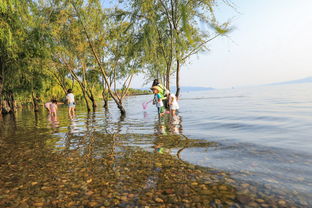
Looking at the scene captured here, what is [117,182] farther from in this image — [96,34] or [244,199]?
[96,34]

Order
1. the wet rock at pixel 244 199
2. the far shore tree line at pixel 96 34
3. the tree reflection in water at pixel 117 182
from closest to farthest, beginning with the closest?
the wet rock at pixel 244 199
the tree reflection in water at pixel 117 182
the far shore tree line at pixel 96 34

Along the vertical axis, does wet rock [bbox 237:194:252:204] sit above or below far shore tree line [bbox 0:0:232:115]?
below

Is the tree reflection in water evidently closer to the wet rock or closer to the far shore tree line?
the wet rock

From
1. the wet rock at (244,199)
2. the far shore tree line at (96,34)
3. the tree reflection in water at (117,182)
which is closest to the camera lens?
the wet rock at (244,199)

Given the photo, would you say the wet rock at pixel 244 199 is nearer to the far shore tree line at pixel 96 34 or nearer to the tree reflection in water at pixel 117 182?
the tree reflection in water at pixel 117 182

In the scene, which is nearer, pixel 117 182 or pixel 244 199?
pixel 244 199

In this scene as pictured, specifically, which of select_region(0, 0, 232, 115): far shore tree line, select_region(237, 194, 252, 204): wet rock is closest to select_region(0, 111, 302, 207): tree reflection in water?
select_region(237, 194, 252, 204): wet rock

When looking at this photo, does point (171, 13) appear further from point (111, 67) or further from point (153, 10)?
point (111, 67)

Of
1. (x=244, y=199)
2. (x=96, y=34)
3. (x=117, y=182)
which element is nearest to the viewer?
(x=244, y=199)

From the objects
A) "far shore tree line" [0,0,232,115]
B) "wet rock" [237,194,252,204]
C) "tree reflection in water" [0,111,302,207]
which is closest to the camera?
"wet rock" [237,194,252,204]

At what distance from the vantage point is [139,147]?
7.11m

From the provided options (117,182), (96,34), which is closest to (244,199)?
(117,182)

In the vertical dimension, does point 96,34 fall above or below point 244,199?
above

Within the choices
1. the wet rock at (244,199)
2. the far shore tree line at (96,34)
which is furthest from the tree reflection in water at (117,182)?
the far shore tree line at (96,34)
